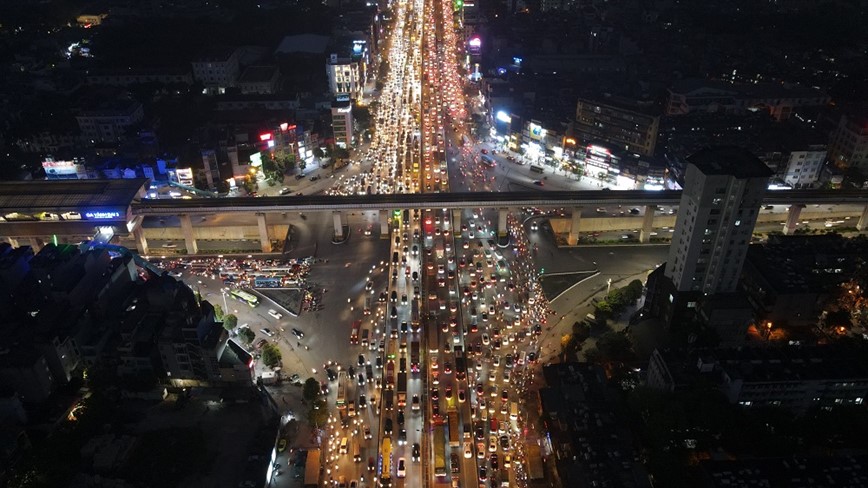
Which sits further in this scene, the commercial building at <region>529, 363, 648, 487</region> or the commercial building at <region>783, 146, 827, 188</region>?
the commercial building at <region>783, 146, 827, 188</region>

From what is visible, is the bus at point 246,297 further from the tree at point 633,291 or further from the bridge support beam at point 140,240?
the tree at point 633,291

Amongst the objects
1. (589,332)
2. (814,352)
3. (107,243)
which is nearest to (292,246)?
(107,243)

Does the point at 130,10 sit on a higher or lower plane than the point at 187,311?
higher

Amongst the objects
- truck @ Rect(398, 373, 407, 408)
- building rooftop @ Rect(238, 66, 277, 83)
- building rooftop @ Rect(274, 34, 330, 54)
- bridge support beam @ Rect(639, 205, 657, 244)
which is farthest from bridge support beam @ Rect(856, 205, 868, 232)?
building rooftop @ Rect(274, 34, 330, 54)

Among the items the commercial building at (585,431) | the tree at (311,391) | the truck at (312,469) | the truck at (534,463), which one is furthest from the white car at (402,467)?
the commercial building at (585,431)

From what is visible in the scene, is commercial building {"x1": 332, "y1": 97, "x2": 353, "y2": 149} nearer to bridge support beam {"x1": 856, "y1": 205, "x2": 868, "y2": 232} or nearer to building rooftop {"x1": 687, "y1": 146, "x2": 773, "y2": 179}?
building rooftop {"x1": 687, "y1": 146, "x2": 773, "y2": 179}

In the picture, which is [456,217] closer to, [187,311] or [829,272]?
[187,311]
